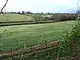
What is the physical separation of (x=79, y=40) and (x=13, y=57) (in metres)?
2.25

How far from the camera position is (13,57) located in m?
9.03

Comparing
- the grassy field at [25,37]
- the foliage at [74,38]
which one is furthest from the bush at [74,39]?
the grassy field at [25,37]

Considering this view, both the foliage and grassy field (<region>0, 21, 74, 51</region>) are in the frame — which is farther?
grassy field (<region>0, 21, 74, 51</region>)

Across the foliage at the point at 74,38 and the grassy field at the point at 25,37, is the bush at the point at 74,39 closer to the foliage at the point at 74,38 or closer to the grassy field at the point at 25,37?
the foliage at the point at 74,38

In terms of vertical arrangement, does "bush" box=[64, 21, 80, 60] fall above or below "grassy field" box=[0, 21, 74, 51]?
above

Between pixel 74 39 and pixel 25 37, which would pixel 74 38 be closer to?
pixel 74 39

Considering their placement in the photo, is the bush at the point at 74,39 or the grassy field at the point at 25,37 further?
the grassy field at the point at 25,37

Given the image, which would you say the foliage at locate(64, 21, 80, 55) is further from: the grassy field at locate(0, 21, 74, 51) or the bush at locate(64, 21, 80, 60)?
the grassy field at locate(0, 21, 74, 51)

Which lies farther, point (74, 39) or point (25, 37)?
point (25, 37)

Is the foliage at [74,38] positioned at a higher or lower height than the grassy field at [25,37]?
higher

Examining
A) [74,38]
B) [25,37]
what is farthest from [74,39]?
[25,37]

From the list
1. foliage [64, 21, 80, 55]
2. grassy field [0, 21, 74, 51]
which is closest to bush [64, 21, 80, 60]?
foliage [64, 21, 80, 55]

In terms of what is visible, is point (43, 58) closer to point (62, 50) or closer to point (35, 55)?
point (35, 55)

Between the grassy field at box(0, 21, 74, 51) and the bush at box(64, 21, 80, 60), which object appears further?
the grassy field at box(0, 21, 74, 51)
